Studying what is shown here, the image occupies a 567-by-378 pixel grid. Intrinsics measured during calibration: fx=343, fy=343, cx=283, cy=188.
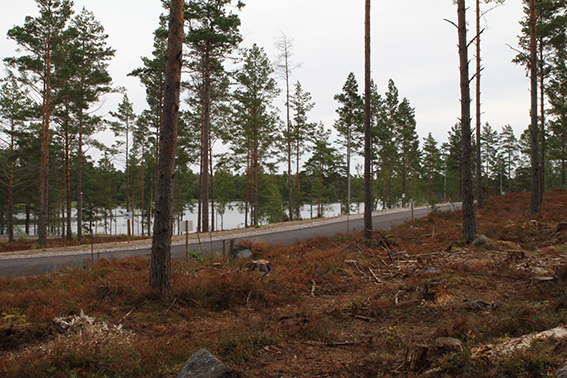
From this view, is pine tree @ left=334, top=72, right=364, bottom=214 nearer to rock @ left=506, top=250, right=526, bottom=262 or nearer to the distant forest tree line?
the distant forest tree line

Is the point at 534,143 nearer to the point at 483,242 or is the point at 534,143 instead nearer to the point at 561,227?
the point at 561,227

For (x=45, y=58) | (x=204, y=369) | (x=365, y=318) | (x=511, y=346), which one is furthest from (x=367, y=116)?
(x=45, y=58)

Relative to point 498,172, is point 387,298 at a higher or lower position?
lower

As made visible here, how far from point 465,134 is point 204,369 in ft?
38.4

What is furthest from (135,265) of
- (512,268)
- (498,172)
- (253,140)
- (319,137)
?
(498,172)

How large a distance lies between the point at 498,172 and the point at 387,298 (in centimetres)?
7769

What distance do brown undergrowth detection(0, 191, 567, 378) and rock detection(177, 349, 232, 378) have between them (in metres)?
0.39

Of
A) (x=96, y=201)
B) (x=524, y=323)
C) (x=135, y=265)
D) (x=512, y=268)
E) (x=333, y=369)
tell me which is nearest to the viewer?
(x=333, y=369)

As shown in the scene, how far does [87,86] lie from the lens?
25.2 metres

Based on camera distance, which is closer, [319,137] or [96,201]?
[319,137]

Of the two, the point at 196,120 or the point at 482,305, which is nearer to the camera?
the point at 482,305

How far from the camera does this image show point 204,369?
3797 mm

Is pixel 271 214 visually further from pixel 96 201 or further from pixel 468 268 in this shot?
pixel 468 268

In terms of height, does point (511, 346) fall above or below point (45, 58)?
below
